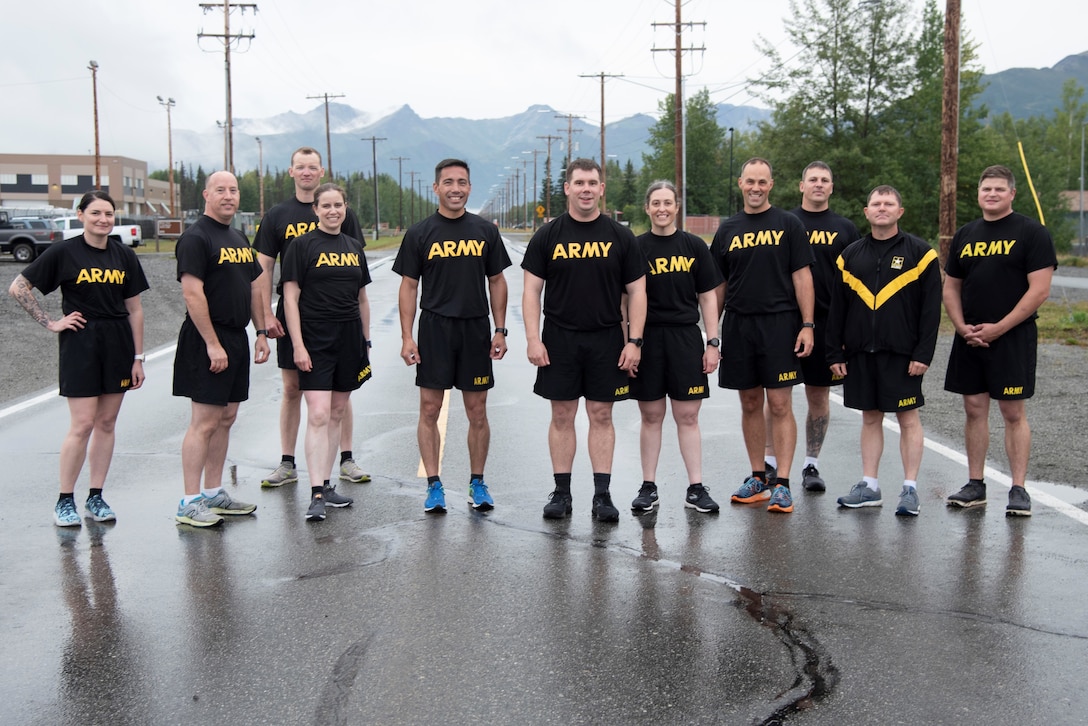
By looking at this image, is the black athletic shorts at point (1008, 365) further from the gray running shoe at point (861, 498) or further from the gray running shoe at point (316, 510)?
the gray running shoe at point (316, 510)

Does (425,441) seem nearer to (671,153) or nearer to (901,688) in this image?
(901,688)

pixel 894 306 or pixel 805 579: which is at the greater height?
pixel 894 306

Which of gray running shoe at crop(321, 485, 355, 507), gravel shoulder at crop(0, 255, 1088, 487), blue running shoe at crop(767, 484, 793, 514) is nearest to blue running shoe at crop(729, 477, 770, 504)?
blue running shoe at crop(767, 484, 793, 514)

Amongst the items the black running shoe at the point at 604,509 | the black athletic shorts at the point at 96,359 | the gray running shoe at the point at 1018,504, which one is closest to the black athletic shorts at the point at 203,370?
the black athletic shorts at the point at 96,359

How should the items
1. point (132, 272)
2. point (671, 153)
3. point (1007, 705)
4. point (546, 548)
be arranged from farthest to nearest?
1. point (671, 153)
2. point (132, 272)
3. point (546, 548)
4. point (1007, 705)

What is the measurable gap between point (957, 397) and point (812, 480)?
486cm

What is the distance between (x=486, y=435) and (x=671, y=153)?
87532 mm

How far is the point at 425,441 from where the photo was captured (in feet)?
22.8

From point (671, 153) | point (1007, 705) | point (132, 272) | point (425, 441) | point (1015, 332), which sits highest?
point (671, 153)

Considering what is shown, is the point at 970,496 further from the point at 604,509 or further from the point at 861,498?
the point at 604,509

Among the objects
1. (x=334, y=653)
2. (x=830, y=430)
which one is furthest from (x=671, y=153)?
(x=334, y=653)

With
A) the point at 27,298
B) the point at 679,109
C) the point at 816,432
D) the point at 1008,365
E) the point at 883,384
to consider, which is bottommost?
the point at 816,432

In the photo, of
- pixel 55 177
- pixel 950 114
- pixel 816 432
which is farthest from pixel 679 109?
pixel 55 177

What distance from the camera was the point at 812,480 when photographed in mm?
7371
